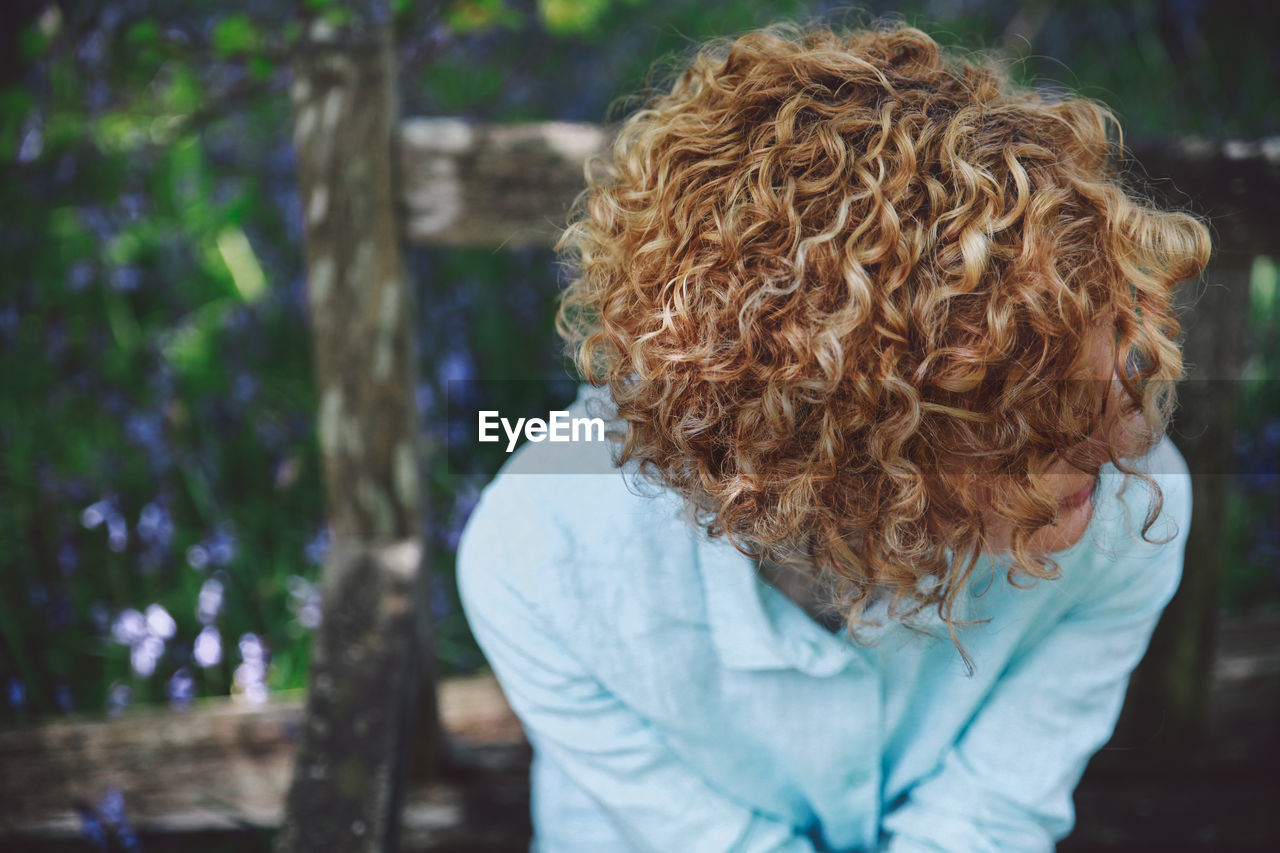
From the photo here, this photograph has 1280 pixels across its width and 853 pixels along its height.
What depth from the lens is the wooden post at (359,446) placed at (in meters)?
1.07

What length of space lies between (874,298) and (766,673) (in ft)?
1.70

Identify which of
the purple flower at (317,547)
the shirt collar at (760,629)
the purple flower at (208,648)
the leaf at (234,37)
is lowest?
the purple flower at (208,648)

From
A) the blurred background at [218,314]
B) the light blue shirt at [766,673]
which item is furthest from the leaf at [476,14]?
the light blue shirt at [766,673]

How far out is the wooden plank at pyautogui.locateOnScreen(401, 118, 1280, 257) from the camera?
1.10m

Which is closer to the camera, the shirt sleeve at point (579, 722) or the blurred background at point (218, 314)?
the shirt sleeve at point (579, 722)

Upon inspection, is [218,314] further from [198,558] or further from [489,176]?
[489,176]

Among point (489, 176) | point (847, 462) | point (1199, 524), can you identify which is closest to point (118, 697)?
point (489, 176)

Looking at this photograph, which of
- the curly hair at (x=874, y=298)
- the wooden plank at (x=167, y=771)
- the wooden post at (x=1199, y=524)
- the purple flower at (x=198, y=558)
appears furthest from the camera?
the purple flower at (x=198, y=558)

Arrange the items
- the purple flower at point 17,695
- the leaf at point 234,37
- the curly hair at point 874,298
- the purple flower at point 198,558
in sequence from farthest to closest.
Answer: the purple flower at point 198,558 < the purple flower at point 17,695 < the leaf at point 234,37 < the curly hair at point 874,298

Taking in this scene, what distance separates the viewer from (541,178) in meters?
1.12

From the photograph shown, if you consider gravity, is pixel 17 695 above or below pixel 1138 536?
below

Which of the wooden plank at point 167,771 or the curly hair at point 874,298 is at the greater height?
the curly hair at point 874,298

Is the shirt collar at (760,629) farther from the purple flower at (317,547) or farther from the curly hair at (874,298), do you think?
the purple flower at (317,547)

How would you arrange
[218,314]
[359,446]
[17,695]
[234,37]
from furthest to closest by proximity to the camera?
1. [218,314]
2. [17,695]
3. [234,37]
4. [359,446]
